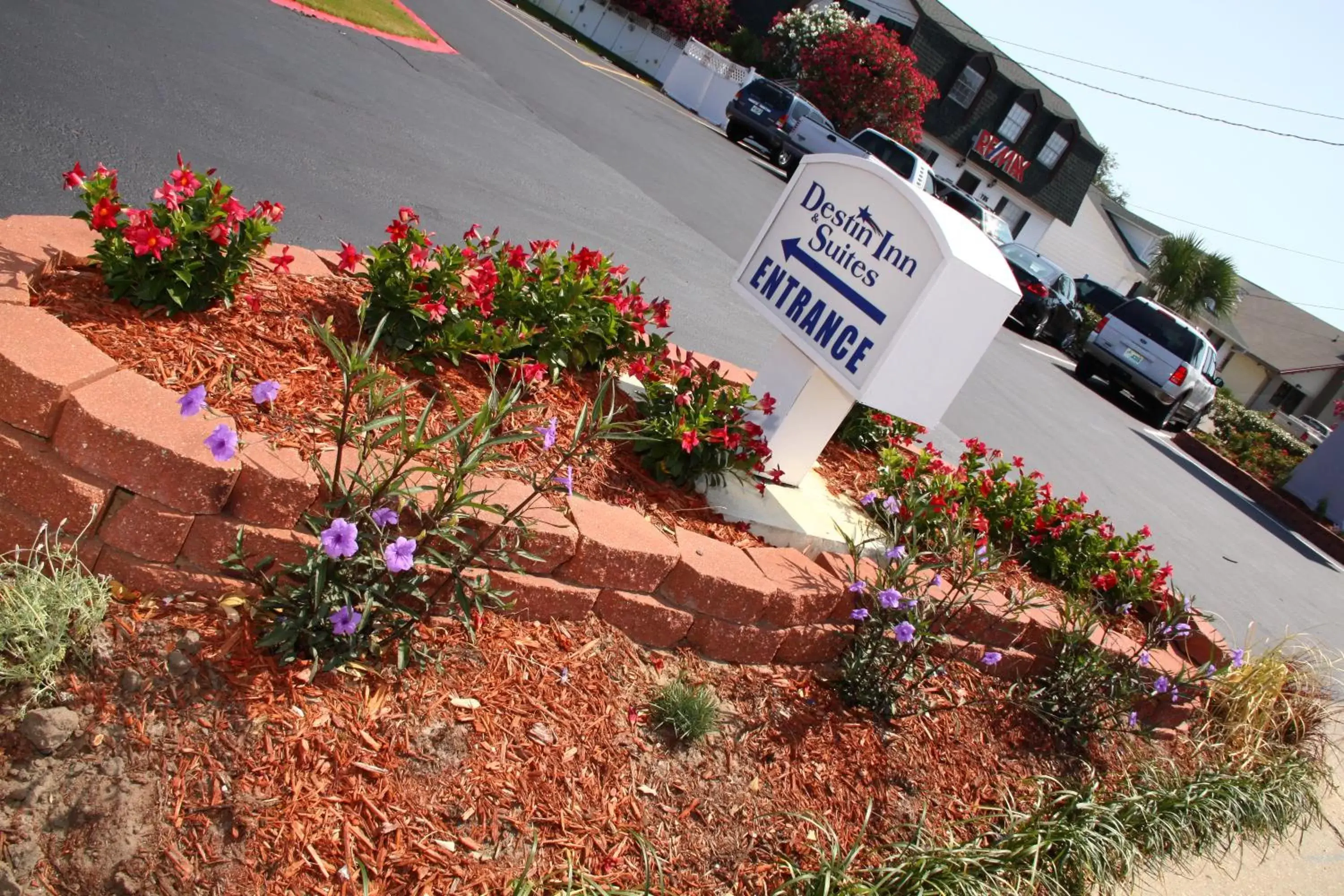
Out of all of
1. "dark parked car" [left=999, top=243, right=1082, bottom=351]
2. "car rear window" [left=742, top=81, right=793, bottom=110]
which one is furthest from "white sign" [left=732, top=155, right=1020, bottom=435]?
"car rear window" [left=742, top=81, right=793, bottom=110]

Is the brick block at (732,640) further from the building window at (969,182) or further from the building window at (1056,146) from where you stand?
the building window at (1056,146)

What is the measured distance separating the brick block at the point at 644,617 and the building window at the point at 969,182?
38.4 meters

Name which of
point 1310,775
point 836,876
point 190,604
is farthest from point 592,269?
point 1310,775

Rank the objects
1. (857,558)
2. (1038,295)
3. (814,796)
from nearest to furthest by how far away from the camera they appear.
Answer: (814,796), (857,558), (1038,295)

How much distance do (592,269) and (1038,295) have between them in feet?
56.4

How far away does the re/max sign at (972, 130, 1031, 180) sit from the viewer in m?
37.7

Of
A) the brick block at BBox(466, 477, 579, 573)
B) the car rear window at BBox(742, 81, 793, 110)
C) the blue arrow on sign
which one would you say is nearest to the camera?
the brick block at BBox(466, 477, 579, 573)

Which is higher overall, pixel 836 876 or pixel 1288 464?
pixel 1288 464

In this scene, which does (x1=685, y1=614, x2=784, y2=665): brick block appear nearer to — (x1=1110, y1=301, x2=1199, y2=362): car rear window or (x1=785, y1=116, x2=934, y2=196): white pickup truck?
(x1=1110, y1=301, x2=1199, y2=362): car rear window

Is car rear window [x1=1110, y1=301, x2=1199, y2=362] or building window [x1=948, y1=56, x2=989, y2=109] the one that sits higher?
building window [x1=948, y1=56, x2=989, y2=109]

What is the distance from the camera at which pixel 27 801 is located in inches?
91.4

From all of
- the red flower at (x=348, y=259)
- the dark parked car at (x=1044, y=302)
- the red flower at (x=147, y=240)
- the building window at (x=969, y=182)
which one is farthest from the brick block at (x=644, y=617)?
the building window at (x=969, y=182)

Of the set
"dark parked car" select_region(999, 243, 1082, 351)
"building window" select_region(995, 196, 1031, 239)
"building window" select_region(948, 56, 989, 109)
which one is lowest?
"dark parked car" select_region(999, 243, 1082, 351)

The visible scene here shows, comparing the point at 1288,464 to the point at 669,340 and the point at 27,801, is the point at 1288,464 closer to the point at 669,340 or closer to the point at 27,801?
the point at 669,340
